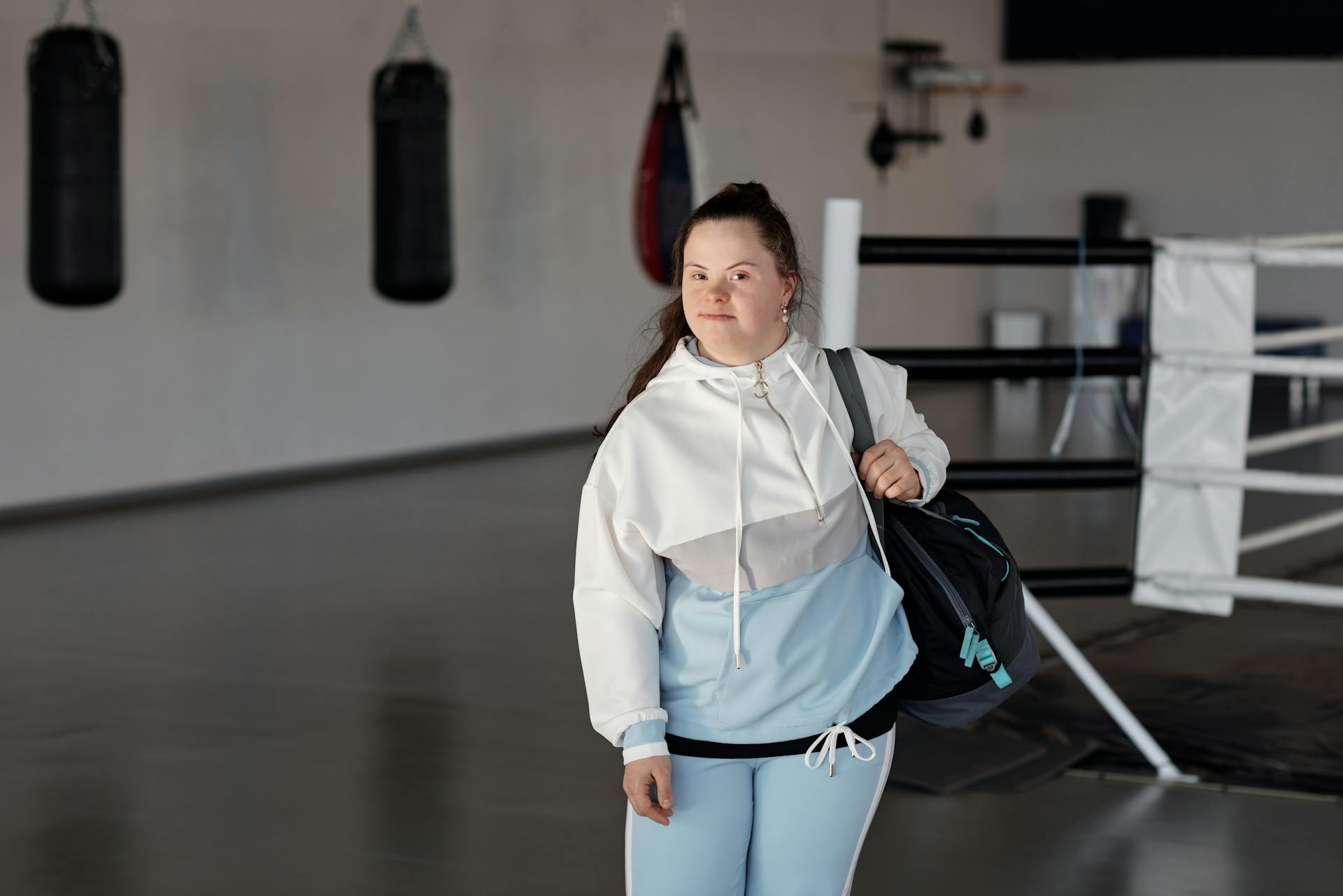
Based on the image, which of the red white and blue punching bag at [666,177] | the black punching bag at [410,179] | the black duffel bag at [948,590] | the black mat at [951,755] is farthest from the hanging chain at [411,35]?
the black duffel bag at [948,590]

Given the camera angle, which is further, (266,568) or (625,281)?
(625,281)

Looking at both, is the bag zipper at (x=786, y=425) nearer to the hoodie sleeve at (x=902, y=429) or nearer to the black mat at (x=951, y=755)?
the hoodie sleeve at (x=902, y=429)

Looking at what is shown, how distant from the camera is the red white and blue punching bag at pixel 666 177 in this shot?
7.15 m

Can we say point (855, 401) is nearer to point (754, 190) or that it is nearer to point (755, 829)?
point (754, 190)

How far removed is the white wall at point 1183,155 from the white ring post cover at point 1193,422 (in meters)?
10.2

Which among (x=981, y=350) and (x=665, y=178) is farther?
(x=665, y=178)

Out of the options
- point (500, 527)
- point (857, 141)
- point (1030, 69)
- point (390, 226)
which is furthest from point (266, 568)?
point (1030, 69)

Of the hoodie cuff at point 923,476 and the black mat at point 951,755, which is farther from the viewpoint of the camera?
the black mat at point 951,755

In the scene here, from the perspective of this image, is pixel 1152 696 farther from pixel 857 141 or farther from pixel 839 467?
pixel 857 141

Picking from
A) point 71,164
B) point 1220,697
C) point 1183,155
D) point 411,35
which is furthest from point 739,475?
point 1183,155

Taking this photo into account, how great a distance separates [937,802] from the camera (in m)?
3.03

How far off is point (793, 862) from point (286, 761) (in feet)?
6.67

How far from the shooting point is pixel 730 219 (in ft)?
5.26

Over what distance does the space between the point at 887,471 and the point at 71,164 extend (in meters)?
4.50
